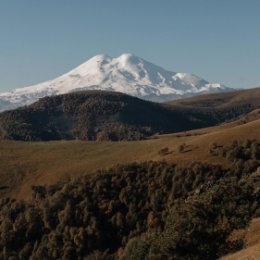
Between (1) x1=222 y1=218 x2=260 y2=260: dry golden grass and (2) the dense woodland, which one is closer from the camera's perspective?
(1) x1=222 y1=218 x2=260 y2=260: dry golden grass

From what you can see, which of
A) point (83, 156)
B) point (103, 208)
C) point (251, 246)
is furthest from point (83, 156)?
point (251, 246)

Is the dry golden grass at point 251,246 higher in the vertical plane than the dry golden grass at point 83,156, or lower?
lower

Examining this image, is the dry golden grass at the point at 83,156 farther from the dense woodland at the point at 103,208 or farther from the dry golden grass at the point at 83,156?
the dense woodland at the point at 103,208

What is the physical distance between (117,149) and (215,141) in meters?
37.1

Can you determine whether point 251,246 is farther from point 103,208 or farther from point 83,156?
point 83,156

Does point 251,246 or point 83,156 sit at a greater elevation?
point 83,156

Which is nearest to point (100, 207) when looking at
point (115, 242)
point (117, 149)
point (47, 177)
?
point (115, 242)

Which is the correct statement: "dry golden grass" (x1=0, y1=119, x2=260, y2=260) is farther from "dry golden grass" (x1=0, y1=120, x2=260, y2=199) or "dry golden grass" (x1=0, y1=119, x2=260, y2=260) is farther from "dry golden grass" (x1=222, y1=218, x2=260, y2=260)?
"dry golden grass" (x1=222, y1=218, x2=260, y2=260)

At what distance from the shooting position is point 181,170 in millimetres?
120062

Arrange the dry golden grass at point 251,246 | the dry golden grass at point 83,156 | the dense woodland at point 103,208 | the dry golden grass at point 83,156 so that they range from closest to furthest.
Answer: the dry golden grass at point 251,246 → the dense woodland at point 103,208 → the dry golden grass at point 83,156 → the dry golden grass at point 83,156

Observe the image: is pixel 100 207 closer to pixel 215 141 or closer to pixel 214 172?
pixel 214 172

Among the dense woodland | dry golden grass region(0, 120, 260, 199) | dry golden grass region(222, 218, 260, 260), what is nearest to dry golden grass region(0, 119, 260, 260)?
dry golden grass region(0, 120, 260, 199)

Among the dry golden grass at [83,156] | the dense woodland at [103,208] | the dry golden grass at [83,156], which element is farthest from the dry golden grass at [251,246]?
the dry golden grass at [83,156]

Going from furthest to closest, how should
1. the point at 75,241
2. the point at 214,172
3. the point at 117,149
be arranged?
the point at 117,149 < the point at 214,172 < the point at 75,241
